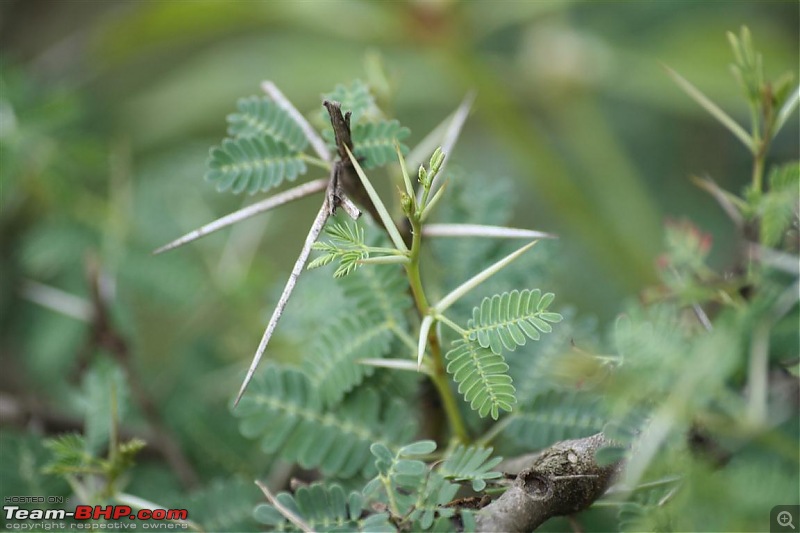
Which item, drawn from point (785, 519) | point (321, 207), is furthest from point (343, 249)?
point (785, 519)


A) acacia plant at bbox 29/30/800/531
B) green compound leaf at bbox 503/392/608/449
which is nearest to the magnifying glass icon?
acacia plant at bbox 29/30/800/531

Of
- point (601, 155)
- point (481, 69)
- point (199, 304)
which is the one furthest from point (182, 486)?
point (601, 155)

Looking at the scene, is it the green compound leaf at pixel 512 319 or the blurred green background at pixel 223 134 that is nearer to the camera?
the green compound leaf at pixel 512 319

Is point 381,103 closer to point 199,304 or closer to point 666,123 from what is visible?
point 199,304

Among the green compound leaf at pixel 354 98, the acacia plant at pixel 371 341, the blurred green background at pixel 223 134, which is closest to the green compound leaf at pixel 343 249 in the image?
the acacia plant at pixel 371 341

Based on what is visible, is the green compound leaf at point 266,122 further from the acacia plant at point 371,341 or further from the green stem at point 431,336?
the green stem at point 431,336

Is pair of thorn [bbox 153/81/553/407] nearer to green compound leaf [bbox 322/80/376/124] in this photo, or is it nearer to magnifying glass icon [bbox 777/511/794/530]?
green compound leaf [bbox 322/80/376/124]
